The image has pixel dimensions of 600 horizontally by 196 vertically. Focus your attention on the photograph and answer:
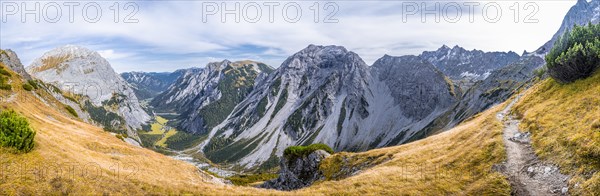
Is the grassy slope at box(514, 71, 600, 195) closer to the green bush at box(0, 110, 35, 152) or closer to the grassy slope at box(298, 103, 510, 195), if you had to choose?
the grassy slope at box(298, 103, 510, 195)

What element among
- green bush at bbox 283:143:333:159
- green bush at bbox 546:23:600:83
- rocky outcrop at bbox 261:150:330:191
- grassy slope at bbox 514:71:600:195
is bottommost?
rocky outcrop at bbox 261:150:330:191

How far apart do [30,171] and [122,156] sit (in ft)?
68.8

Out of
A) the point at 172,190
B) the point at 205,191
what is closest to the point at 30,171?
the point at 172,190

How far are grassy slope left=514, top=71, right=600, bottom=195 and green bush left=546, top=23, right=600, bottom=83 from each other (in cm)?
181

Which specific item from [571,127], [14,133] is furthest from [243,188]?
[571,127]

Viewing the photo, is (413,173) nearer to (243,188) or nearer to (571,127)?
(571,127)

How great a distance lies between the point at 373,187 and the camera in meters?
28.0

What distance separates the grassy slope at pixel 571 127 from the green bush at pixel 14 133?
45.5 metres

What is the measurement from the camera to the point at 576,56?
42781 millimetres

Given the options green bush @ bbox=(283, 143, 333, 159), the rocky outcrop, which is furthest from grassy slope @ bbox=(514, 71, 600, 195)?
green bush @ bbox=(283, 143, 333, 159)

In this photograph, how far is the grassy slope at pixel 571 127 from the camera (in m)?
22.1

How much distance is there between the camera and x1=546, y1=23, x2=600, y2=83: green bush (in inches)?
1641

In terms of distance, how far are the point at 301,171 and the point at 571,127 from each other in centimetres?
4707

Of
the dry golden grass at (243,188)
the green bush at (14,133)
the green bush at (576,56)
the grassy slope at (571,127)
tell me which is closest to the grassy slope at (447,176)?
the dry golden grass at (243,188)
